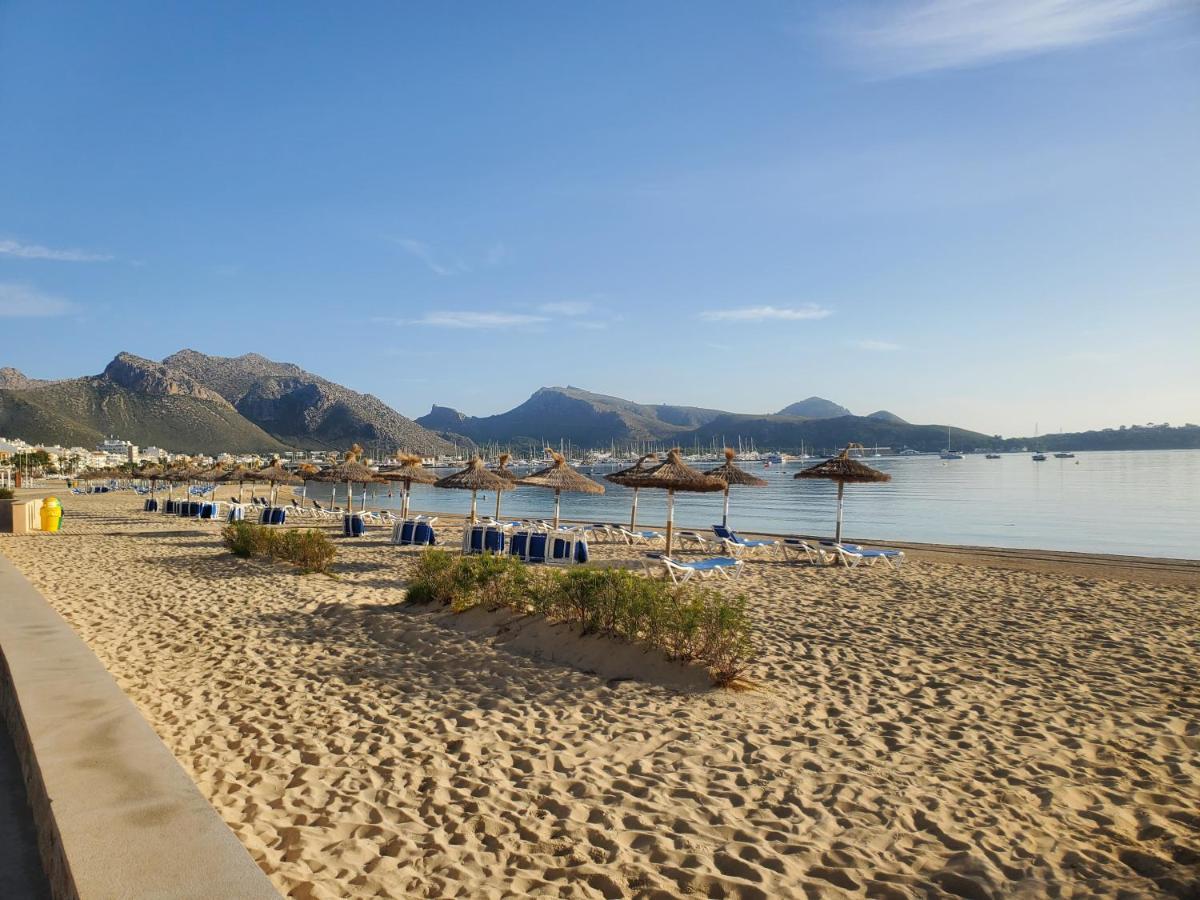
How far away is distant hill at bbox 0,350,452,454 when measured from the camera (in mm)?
82375

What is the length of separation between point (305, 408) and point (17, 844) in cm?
11651

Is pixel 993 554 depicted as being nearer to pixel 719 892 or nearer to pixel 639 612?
pixel 639 612

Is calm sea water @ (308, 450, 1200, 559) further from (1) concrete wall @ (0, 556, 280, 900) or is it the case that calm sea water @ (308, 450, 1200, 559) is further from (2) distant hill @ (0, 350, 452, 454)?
(2) distant hill @ (0, 350, 452, 454)

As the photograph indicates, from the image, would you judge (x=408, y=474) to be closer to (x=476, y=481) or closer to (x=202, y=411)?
(x=476, y=481)

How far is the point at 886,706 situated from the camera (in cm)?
477

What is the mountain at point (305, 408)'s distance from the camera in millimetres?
108062

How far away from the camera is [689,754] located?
394 centimetres

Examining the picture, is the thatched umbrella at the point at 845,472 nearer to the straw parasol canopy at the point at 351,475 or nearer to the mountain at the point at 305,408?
the straw parasol canopy at the point at 351,475

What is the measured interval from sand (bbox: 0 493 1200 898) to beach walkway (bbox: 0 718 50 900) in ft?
2.23

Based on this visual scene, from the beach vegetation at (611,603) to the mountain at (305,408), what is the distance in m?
102

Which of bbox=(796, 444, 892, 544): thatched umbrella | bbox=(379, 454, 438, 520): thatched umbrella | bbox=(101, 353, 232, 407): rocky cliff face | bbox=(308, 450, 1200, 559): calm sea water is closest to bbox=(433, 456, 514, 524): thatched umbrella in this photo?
bbox=(379, 454, 438, 520): thatched umbrella

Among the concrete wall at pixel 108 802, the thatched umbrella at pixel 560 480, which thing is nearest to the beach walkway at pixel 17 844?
the concrete wall at pixel 108 802

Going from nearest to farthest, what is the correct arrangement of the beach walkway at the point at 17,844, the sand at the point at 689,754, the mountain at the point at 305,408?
the beach walkway at the point at 17,844
the sand at the point at 689,754
the mountain at the point at 305,408

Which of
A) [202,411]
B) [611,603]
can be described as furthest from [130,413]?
[611,603]
